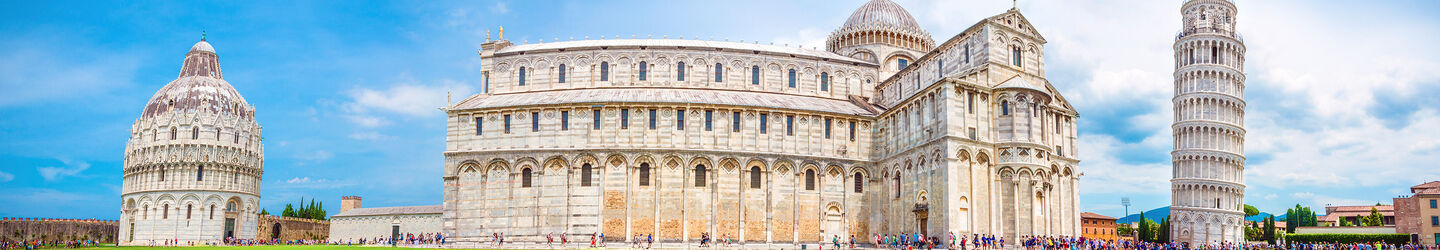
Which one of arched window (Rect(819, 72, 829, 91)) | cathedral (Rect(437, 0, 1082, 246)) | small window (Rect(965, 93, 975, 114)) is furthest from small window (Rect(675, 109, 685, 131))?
small window (Rect(965, 93, 975, 114))

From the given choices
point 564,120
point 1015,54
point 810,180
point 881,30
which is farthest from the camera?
point 881,30

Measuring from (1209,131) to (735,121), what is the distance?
43163mm

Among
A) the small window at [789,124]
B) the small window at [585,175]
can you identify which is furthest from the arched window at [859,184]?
the small window at [585,175]

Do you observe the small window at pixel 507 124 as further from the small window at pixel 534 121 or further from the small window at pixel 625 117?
the small window at pixel 625 117

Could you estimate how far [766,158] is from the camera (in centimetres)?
5319

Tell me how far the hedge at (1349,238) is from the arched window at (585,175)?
56.2 meters

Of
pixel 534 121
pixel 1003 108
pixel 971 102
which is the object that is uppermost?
pixel 971 102

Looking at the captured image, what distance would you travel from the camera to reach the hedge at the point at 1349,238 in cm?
7288

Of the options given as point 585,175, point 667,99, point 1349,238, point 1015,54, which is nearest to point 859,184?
point 1015,54

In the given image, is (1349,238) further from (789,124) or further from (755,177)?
(755,177)

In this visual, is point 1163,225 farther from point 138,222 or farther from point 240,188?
point 138,222

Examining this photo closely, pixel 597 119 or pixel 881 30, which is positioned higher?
pixel 881 30

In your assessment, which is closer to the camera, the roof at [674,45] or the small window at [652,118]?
the small window at [652,118]

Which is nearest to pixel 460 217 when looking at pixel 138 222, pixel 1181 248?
pixel 138 222
